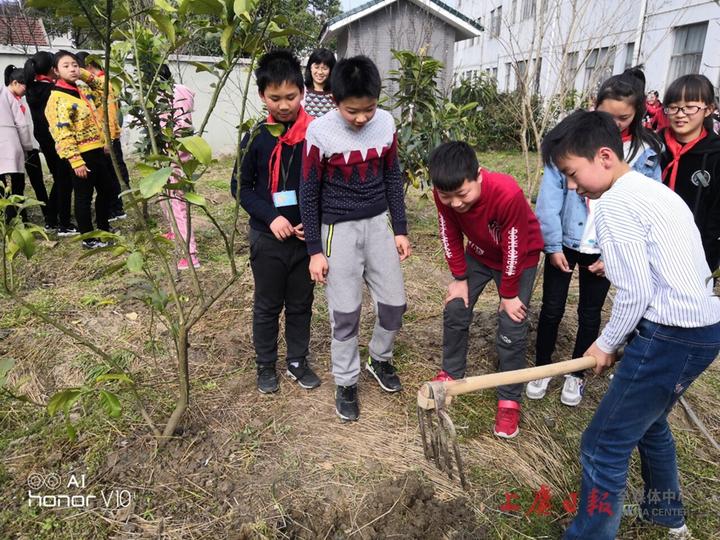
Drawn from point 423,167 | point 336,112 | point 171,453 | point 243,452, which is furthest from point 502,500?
point 423,167

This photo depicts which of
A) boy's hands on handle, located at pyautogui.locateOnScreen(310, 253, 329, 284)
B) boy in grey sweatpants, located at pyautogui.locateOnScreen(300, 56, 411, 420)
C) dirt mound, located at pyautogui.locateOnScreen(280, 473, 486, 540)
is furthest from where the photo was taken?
boy's hands on handle, located at pyautogui.locateOnScreen(310, 253, 329, 284)

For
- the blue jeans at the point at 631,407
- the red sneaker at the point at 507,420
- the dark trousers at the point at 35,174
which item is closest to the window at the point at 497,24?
the red sneaker at the point at 507,420

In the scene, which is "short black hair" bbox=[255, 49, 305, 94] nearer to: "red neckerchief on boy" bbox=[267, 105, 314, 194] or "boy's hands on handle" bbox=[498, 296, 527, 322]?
"red neckerchief on boy" bbox=[267, 105, 314, 194]

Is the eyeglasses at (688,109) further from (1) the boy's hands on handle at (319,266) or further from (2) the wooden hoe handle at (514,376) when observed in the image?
(1) the boy's hands on handle at (319,266)

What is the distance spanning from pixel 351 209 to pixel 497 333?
32.9 inches

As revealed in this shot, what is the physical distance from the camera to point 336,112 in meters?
2.06

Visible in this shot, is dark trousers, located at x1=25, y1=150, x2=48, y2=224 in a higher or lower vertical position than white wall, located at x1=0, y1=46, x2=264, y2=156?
lower

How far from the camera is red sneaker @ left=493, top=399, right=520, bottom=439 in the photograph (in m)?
2.19

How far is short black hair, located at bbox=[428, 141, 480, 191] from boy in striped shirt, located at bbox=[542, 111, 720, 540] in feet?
1.01

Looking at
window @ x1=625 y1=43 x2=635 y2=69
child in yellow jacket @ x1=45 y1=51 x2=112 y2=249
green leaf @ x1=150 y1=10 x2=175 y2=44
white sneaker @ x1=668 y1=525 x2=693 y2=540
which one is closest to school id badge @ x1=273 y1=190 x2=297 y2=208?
green leaf @ x1=150 y1=10 x2=175 y2=44

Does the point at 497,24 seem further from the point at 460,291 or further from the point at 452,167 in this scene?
the point at 452,167

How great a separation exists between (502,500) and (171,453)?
1270 mm

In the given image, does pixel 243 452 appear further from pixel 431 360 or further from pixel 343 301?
pixel 431 360

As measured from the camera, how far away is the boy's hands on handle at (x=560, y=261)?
227cm
